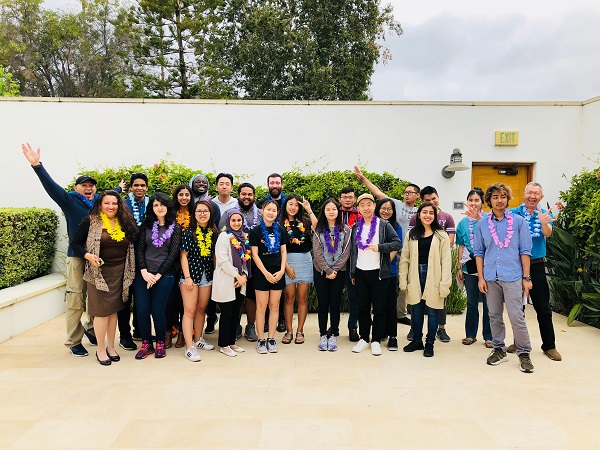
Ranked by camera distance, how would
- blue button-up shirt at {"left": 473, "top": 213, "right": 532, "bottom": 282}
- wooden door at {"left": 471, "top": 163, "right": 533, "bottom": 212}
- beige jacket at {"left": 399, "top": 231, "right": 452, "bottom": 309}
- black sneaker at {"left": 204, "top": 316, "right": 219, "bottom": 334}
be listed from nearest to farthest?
blue button-up shirt at {"left": 473, "top": 213, "right": 532, "bottom": 282}
beige jacket at {"left": 399, "top": 231, "right": 452, "bottom": 309}
black sneaker at {"left": 204, "top": 316, "right": 219, "bottom": 334}
wooden door at {"left": 471, "top": 163, "right": 533, "bottom": 212}

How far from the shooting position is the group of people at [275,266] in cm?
392

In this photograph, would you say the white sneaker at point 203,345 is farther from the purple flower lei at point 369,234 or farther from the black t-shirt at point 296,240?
the purple flower lei at point 369,234

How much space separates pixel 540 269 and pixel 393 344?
62.9 inches

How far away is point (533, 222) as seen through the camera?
425 centimetres

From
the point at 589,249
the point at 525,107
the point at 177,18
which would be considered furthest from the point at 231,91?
the point at 589,249

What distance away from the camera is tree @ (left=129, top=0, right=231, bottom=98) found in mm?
18172

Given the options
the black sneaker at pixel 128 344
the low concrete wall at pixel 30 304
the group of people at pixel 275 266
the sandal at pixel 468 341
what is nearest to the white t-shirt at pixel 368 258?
the group of people at pixel 275 266

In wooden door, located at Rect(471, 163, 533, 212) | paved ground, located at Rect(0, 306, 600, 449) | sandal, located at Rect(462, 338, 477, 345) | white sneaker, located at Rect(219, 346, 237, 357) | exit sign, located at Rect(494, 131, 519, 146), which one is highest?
exit sign, located at Rect(494, 131, 519, 146)

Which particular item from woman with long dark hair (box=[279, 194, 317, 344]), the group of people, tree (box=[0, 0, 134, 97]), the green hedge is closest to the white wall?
the green hedge

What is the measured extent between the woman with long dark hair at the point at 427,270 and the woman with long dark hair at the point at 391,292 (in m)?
0.15

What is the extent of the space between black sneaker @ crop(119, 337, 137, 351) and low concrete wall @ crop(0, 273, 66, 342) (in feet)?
4.51

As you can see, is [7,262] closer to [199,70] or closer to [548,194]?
[548,194]

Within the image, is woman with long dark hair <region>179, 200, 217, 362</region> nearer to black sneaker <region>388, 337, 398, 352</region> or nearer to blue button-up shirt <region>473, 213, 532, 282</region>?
black sneaker <region>388, 337, 398, 352</region>

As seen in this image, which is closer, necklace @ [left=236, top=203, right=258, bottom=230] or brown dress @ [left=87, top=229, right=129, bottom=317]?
brown dress @ [left=87, top=229, right=129, bottom=317]
